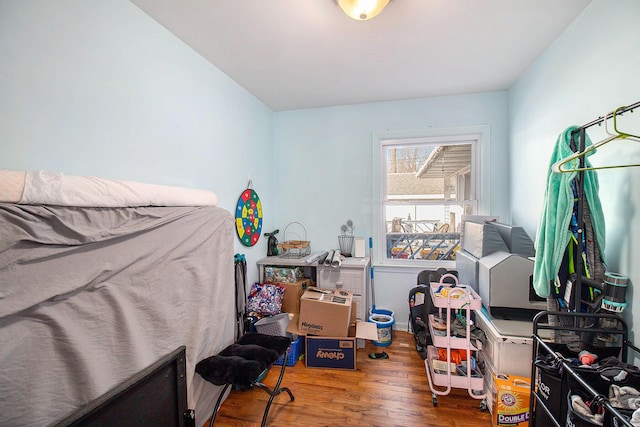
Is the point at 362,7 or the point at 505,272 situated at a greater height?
the point at 362,7

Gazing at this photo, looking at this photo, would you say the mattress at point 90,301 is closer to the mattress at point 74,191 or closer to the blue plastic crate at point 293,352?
the mattress at point 74,191

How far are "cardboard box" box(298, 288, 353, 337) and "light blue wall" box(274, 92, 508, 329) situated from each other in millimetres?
914

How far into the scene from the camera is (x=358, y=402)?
1974mm

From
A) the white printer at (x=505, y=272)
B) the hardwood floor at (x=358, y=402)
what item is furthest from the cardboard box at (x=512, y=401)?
the white printer at (x=505, y=272)

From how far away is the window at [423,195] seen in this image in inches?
121

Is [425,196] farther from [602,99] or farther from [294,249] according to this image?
[602,99]

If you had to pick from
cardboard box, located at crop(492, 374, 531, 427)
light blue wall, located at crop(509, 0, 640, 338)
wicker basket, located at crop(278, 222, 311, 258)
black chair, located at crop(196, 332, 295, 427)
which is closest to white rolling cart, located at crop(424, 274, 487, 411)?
cardboard box, located at crop(492, 374, 531, 427)

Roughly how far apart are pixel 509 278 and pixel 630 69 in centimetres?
123

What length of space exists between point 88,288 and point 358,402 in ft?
5.94

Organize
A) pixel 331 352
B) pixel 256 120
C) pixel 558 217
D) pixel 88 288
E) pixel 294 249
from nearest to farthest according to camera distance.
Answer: pixel 88 288
pixel 558 217
pixel 331 352
pixel 256 120
pixel 294 249

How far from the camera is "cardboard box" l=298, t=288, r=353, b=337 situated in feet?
7.84

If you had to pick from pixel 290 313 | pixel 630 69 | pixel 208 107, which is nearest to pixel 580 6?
pixel 630 69

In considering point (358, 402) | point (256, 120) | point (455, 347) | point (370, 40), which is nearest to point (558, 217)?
point (455, 347)

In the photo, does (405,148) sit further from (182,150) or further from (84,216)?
(84,216)
